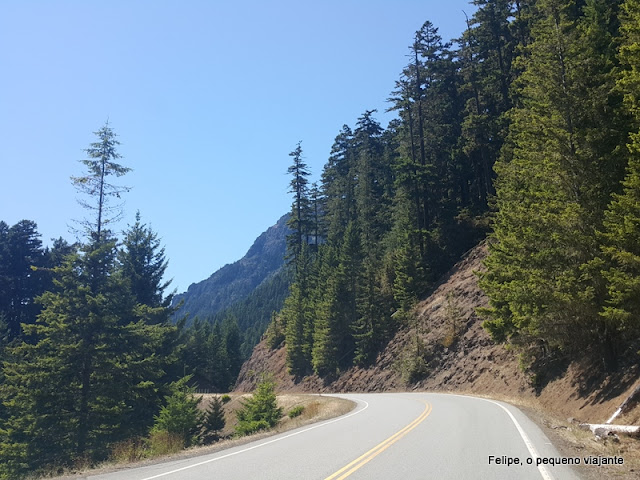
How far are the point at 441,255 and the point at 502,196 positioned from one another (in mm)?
20478

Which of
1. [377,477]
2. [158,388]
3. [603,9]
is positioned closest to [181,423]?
[158,388]

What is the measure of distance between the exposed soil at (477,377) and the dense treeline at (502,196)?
1.63 metres

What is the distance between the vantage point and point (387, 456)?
9.48 m

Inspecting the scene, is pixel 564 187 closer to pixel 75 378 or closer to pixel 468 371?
pixel 468 371

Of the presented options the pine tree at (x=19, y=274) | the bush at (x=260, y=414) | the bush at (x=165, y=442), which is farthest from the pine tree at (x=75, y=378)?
the pine tree at (x=19, y=274)

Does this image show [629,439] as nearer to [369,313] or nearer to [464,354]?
[464,354]

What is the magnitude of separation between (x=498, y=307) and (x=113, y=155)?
2597 centimetres

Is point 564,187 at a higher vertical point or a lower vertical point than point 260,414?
higher

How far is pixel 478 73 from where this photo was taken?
52562 millimetres

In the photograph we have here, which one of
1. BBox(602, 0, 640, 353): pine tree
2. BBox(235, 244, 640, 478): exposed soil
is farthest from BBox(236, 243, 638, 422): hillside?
BBox(602, 0, 640, 353): pine tree

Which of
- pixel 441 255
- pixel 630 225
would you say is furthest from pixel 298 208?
pixel 630 225

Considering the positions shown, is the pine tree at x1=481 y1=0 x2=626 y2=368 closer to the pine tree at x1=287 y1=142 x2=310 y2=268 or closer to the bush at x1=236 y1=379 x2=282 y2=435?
the bush at x1=236 y1=379 x2=282 y2=435

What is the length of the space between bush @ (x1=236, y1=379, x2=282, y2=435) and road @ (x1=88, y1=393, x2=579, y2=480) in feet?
32.8

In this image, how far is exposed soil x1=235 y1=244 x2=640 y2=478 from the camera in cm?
1352
